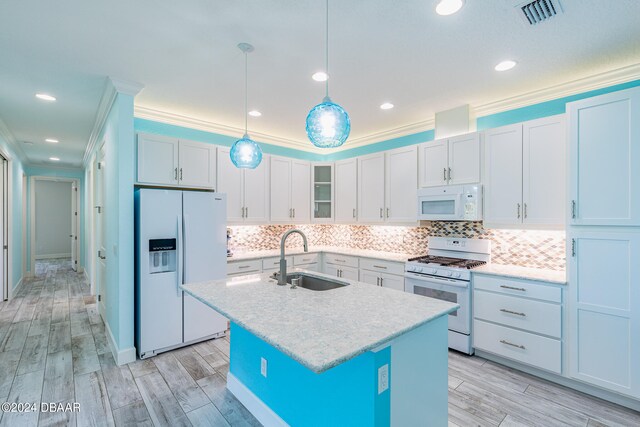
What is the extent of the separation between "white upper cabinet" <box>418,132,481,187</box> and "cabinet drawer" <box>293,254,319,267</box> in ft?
6.34

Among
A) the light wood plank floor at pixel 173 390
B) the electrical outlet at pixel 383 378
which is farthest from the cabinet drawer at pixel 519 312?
the electrical outlet at pixel 383 378

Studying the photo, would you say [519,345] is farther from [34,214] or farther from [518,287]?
[34,214]

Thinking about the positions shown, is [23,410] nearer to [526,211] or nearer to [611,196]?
[526,211]

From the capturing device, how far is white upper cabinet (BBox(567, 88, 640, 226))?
7.41 feet

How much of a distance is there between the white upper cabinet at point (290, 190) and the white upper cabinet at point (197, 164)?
0.94 metres

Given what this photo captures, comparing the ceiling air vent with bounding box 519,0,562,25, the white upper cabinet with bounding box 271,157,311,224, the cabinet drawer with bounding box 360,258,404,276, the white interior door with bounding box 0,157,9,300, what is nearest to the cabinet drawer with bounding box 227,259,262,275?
the white upper cabinet with bounding box 271,157,311,224

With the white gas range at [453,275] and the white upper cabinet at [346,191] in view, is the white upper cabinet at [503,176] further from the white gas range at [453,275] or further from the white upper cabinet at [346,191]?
the white upper cabinet at [346,191]

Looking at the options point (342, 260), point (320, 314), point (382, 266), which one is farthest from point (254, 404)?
point (342, 260)

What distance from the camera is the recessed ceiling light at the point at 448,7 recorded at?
1.83 m

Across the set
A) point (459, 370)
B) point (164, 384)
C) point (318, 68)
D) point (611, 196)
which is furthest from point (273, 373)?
point (611, 196)

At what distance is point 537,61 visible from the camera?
2.55 m

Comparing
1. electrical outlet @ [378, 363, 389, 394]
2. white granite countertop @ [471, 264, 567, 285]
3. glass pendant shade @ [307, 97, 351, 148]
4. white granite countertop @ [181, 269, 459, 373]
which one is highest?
glass pendant shade @ [307, 97, 351, 148]

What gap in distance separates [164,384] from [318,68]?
3.01m

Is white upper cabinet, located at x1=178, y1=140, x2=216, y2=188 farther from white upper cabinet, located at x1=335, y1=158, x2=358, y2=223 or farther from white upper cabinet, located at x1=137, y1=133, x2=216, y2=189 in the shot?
white upper cabinet, located at x1=335, y1=158, x2=358, y2=223
